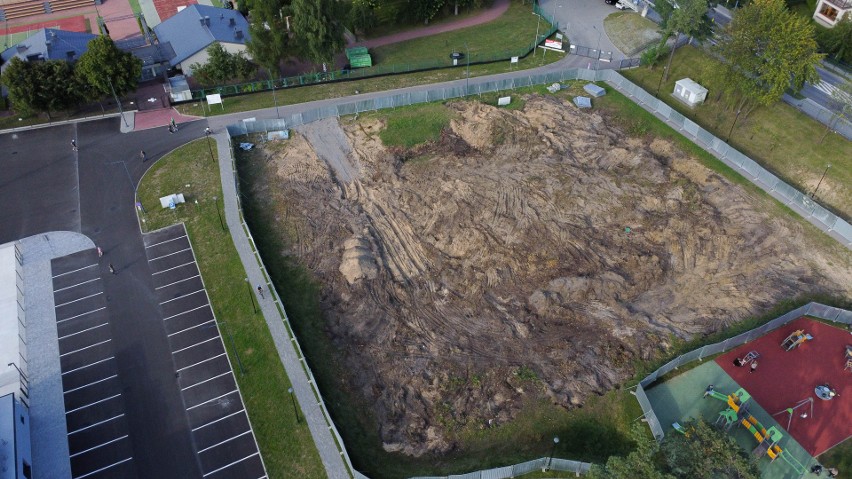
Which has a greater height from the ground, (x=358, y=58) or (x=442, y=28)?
(x=358, y=58)

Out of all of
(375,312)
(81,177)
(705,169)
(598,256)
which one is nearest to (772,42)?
(705,169)

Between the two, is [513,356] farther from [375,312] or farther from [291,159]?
[291,159]

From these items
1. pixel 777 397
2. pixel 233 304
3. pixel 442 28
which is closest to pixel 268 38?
pixel 442 28

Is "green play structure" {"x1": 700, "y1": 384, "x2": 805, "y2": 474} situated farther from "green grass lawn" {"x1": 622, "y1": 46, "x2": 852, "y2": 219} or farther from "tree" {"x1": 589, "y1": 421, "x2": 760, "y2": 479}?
"green grass lawn" {"x1": 622, "y1": 46, "x2": 852, "y2": 219}

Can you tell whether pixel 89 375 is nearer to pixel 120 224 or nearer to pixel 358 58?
pixel 120 224

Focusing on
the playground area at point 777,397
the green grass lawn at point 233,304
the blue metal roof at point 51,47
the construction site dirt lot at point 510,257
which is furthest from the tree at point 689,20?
the blue metal roof at point 51,47
